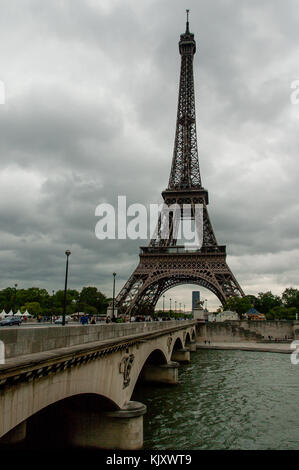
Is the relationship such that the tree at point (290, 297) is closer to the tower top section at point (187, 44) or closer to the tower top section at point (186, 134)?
the tower top section at point (186, 134)

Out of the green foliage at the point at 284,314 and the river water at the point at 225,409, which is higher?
the green foliage at the point at 284,314

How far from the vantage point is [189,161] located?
86.0m

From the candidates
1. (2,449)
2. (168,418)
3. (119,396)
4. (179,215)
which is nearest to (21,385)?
(2,449)

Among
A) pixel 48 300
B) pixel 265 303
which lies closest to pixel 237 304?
pixel 265 303

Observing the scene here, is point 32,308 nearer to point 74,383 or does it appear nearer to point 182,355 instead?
point 182,355

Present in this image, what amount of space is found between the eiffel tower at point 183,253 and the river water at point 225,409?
2910cm

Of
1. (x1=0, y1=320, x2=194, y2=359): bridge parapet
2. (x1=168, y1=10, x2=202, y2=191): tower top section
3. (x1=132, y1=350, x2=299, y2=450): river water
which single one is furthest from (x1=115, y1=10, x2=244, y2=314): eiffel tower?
(x1=0, y1=320, x2=194, y2=359): bridge parapet

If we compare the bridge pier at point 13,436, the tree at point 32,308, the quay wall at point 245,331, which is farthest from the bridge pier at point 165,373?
the tree at point 32,308

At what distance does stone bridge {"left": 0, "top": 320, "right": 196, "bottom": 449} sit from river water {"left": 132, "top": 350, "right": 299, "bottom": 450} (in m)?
2.45

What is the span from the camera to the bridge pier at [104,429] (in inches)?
591

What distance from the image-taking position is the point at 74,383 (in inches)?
433

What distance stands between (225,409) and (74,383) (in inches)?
608

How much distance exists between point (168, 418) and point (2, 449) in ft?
38.0
